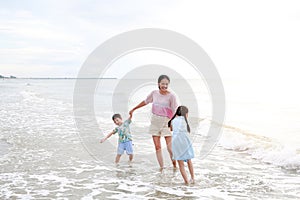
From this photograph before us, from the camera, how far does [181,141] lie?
5723mm

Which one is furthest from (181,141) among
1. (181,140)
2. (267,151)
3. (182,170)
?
(267,151)

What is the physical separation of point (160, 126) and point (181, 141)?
2.94ft

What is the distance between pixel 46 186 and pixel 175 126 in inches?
104

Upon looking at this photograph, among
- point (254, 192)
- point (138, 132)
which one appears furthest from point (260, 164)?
point (138, 132)

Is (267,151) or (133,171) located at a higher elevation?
(267,151)

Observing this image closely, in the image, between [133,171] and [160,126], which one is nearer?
[160,126]

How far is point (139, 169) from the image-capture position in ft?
22.7

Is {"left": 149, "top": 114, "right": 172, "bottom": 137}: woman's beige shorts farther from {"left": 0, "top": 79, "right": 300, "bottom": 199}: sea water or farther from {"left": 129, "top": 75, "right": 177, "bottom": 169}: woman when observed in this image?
{"left": 0, "top": 79, "right": 300, "bottom": 199}: sea water

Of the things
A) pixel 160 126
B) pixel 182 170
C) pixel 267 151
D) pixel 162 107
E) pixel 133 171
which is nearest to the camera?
pixel 182 170

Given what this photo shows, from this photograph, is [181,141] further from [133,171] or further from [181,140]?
[133,171]

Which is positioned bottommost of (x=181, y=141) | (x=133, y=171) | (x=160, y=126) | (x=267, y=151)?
(x=133, y=171)

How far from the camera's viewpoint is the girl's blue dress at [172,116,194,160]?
5664 mm

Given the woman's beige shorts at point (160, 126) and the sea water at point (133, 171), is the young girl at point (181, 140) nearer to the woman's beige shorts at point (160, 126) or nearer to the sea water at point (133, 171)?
the sea water at point (133, 171)

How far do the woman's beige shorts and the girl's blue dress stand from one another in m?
0.72
